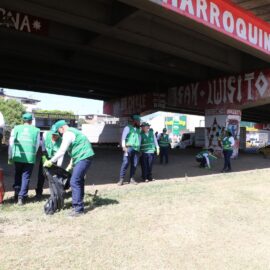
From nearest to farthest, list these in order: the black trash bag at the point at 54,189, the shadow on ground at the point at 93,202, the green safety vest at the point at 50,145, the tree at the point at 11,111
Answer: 1. the black trash bag at the point at 54,189
2. the green safety vest at the point at 50,145
3. the shadow on ground at the point at 93,202
4. the tree at the point at 11,111

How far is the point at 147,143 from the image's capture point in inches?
460

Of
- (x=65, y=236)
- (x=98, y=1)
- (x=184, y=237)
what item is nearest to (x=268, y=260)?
(x=184, y=237)

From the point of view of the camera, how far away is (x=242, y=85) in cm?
2331

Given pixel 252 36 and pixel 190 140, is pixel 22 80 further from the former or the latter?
pixel 190 140

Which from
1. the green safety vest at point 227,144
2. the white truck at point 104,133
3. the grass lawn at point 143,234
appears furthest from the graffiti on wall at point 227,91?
the white truck at point 104,133

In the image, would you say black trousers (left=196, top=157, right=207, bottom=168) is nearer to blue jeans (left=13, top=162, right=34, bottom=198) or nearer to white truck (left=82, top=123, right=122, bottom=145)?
blue jeans (left=13, top=162, right=34, bottom=198)

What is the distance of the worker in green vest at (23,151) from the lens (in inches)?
300

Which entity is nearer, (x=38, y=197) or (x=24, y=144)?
(x=24, y=144)

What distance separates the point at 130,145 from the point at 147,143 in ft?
3.03

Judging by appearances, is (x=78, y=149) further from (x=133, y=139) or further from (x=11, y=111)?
(x=11, y=111)

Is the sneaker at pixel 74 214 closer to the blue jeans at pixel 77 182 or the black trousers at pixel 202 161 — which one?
the blue jeans at pixel 77 182

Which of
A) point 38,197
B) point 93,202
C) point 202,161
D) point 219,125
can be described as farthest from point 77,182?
point 219,125

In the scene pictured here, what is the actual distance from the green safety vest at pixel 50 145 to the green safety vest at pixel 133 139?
3.52 meters

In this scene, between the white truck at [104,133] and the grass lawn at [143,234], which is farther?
the white truck at [104,133]
